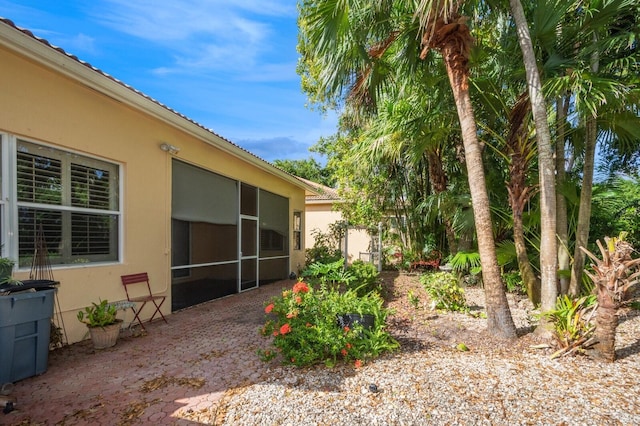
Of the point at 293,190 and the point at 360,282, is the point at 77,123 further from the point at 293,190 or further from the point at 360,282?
the point at 293,190

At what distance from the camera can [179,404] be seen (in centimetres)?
289

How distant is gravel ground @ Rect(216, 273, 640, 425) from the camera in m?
2.65

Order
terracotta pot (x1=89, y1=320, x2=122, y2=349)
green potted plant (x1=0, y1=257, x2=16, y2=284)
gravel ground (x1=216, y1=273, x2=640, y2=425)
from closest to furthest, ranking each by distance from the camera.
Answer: gravel ground (x1=216, y1=273, x2=640, y2=425), green potted plant (x1=0, y1=257, x2=16, y2=284), terracotta pot (x1=89, y1=320, x2=122, y2=349)

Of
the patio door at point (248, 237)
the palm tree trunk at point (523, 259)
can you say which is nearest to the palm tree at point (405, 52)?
the palm tree trunk at point (523, 259)

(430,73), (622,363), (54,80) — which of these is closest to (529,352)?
(622,363)

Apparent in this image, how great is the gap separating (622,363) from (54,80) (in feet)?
24.0

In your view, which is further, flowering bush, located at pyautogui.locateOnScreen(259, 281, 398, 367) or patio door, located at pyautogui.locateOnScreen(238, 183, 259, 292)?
patio door, located at pyautogui.locateOnScreen(238, 183, 259, 292)

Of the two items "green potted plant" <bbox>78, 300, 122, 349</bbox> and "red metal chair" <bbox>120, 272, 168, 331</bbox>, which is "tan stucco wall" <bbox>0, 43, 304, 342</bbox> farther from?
"green potted plant" <bbox>78, 300, 122, 349</bbox>

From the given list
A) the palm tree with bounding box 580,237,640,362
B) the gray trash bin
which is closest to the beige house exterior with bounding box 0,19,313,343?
the gray trash bin

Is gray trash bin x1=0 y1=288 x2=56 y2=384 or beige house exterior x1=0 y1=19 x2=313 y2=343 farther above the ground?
beige house exterior x1=0 y1=19 x2=313 y2=343

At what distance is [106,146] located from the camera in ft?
15.8

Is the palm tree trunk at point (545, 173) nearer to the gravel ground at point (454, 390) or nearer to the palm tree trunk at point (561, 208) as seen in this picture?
the gravel ground at point (454, 390)

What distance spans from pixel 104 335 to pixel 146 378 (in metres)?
1.25

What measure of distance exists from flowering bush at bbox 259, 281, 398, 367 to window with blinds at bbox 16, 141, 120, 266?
2.86 m
